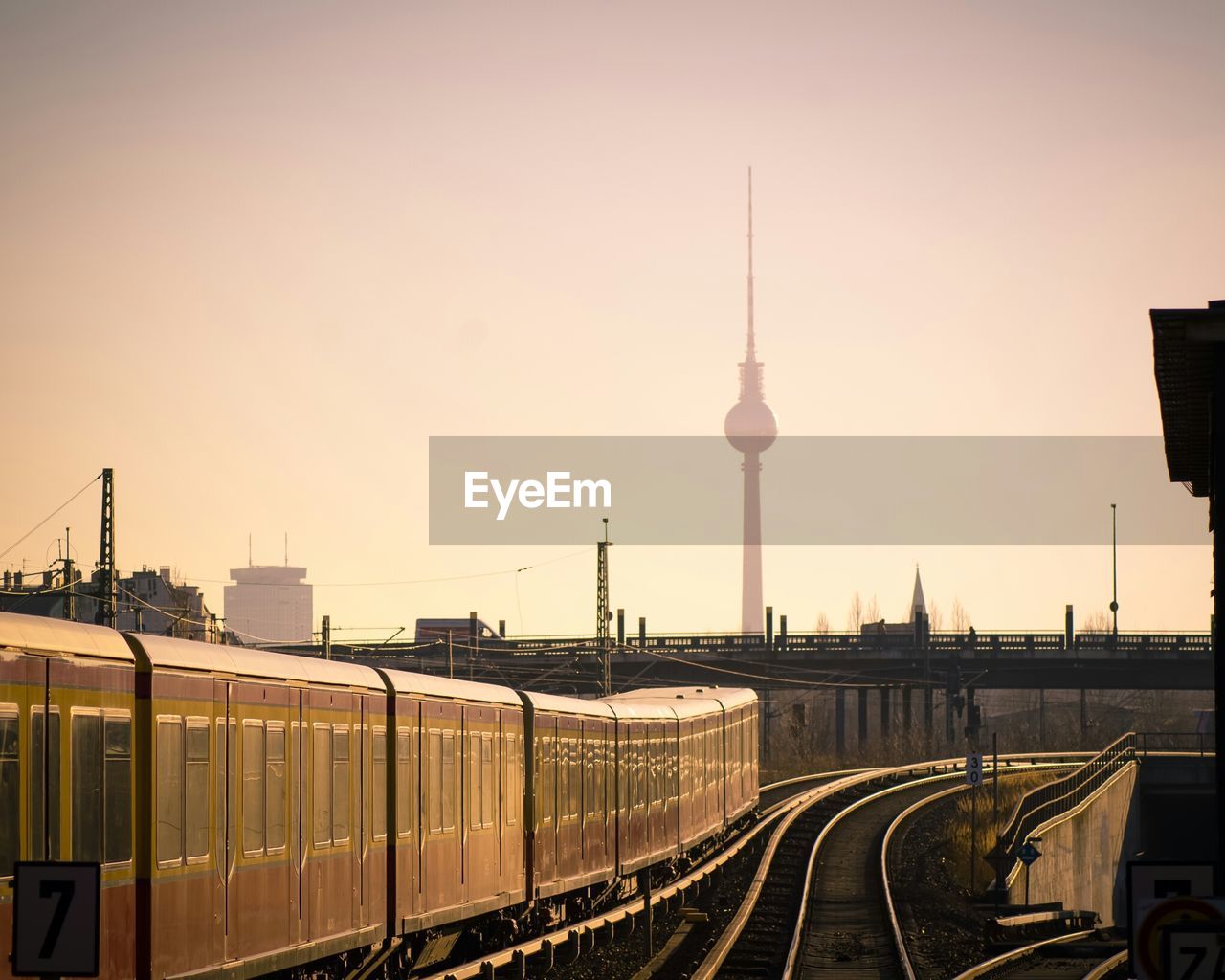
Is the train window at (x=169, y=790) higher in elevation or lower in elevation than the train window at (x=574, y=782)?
higher

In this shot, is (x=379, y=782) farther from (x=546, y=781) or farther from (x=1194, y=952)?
(x=1194, y=952)

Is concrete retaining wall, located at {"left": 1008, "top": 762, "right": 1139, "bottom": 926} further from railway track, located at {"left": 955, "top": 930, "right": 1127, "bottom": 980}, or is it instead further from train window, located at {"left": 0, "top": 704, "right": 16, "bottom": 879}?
train window, located at {"left": 0, "top": 704, "right": 16, "bottom": 879}

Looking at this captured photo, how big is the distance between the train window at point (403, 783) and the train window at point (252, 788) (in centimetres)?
367

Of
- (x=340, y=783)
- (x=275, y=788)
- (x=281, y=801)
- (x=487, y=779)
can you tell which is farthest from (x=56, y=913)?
(x=487, y=779)

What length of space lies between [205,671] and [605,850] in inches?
635

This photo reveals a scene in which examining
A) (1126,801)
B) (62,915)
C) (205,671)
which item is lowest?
(1126,801)

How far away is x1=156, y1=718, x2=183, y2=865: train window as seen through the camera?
13.6 metres

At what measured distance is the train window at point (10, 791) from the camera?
11469mm

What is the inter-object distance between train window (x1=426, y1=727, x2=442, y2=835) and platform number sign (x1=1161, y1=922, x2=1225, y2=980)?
1065cm

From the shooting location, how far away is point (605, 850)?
29.9m

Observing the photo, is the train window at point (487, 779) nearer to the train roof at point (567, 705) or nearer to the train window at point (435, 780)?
the train roof at point (567, 705)

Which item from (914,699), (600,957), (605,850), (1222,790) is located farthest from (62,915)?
(914,699)

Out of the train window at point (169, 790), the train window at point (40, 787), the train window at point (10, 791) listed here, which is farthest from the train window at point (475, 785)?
the train window at point (10, 791)

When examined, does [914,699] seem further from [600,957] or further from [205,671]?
[205,671]
